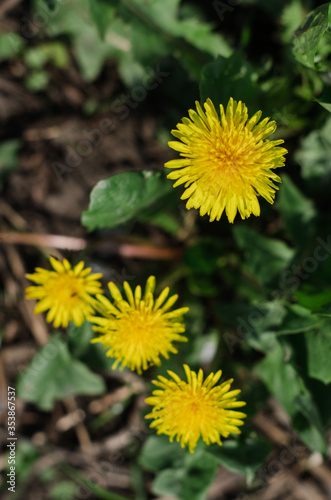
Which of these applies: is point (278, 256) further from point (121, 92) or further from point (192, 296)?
point (121, 92)

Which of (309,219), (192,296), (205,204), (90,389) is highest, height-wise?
(309,219)

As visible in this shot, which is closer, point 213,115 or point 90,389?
point 213,115

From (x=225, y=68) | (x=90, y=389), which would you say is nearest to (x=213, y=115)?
(x=225, y=68)

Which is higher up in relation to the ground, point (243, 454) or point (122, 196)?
point (122, 196)

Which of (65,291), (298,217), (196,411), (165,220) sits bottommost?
(196,411)

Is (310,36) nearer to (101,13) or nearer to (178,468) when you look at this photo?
(101,13)

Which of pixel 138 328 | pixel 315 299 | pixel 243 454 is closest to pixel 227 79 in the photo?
pixel 315 299

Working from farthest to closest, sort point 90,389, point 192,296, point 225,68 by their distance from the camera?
1. point 192,296
2. point 90,389
3. point 225,68

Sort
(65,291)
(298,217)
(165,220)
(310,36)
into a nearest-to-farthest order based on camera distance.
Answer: (310,36)
(65,291)
(298,217)
(165,220)
